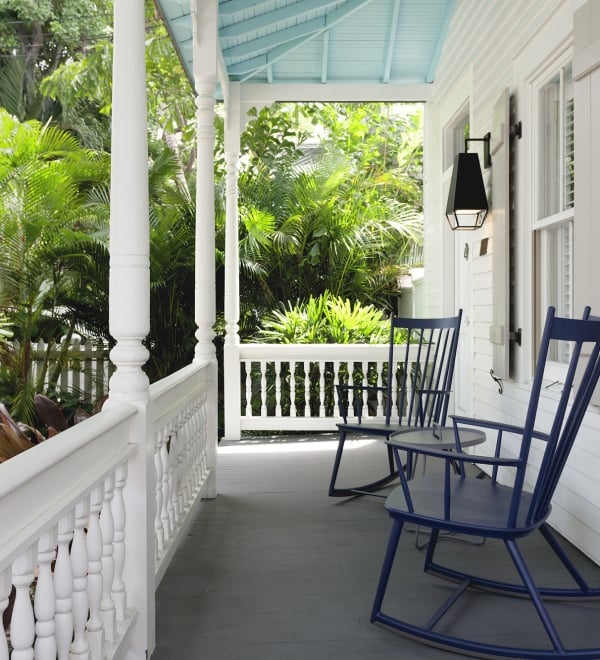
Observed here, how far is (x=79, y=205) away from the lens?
6.98 metres

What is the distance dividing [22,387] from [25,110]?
11069mm

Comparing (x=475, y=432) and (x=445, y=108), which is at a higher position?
(x=445, y=108)

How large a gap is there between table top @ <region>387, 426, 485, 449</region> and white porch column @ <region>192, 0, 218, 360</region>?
1.31 meters

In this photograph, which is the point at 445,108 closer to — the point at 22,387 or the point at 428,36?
the point at 428,36

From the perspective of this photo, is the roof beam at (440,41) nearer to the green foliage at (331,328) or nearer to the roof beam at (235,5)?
the roof beam at (235,5)

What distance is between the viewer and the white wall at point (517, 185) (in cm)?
300

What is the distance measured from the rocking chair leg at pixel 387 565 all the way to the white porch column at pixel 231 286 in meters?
3.90

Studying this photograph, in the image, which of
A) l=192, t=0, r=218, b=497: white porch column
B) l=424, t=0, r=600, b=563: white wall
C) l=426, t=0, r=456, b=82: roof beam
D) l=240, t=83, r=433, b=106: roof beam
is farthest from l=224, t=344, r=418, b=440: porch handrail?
l=426, t=0, r=456, b=82: roof beam

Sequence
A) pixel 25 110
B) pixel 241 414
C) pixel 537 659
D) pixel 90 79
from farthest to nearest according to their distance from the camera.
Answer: pixel 25 110 → pixel 90 79 → pixel 241 414 → pixel 537 659

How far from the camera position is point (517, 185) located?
13.9 feet

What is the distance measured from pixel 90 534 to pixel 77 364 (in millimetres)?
5277

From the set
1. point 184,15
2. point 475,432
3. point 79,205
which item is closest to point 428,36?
point 184,15

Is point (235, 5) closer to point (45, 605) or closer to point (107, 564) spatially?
point (107, 564)

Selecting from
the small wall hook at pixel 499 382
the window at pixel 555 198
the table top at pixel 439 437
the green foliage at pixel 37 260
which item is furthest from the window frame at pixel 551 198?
the green foliage at pixel 37 260
